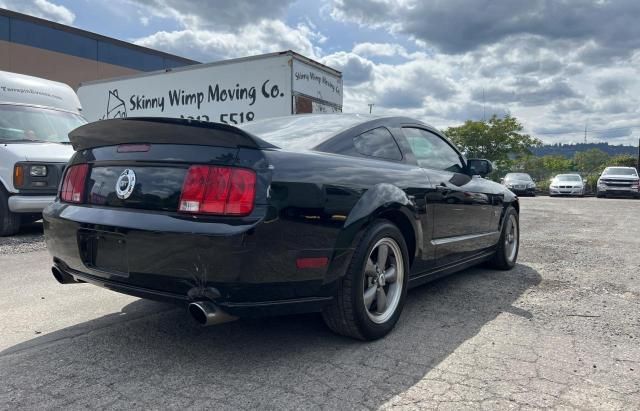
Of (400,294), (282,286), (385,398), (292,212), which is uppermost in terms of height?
(292,212)

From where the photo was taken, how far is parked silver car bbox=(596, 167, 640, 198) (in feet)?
74.3

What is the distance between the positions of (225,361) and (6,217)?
18.8ft

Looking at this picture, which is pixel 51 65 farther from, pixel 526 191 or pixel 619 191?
pixel 619 191

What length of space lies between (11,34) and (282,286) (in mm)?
31836

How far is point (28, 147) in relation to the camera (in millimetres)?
7043

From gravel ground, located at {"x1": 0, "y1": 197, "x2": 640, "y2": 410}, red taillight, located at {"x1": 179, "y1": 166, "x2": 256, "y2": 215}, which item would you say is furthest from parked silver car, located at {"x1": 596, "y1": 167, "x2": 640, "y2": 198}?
red taillight, located at {"x1": 179, "y1": 166, "x2": 256, "y2": 215}

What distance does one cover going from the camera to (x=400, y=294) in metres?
3.24

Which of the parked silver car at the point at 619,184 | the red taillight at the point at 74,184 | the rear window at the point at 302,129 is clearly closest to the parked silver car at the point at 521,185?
the parked silver car at the point at 619,184

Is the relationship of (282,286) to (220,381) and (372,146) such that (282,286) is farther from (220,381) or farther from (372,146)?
(372,146)

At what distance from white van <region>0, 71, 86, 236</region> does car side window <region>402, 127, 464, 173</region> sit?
5.38 meters

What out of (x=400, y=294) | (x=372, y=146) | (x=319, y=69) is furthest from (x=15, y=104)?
(x=400, y=294)

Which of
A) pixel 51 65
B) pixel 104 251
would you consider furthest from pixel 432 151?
pixel 51 65

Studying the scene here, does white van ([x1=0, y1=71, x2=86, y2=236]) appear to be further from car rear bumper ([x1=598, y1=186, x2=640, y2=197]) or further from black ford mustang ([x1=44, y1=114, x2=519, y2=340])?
car rear bumper ([x1=598, y1=186, x2=640, y2=197])

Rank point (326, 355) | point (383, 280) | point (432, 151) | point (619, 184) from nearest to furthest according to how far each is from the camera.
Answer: point (326, 355)
point (383, 280)
point (432, 151)
point (619, 184)
